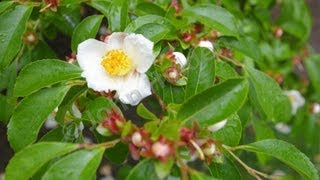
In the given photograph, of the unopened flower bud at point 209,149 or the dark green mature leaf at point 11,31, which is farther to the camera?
the dark green mature leaf at point 11,31

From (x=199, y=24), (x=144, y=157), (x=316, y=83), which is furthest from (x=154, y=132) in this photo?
(x=316, y=83)

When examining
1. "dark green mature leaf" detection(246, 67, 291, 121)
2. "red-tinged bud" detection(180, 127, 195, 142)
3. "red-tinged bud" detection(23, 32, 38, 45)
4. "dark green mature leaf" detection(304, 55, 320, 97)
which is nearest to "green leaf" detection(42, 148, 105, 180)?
"red-tinged bud" detection(180, 127, 195, 142)

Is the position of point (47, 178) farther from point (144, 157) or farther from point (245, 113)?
point (245, 113)

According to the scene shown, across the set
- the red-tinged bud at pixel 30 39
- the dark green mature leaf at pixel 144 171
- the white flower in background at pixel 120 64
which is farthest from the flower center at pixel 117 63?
the red-tinged bud at pixel 30 39

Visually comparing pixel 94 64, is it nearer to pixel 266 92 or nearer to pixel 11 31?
pixel 11 31

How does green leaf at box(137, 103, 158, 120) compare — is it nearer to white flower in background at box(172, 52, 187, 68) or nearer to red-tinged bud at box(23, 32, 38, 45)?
white flower in background at box(172, 52, 187, 68)

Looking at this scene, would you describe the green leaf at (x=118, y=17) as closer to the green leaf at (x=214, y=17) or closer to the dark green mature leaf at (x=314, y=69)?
the green leaf at (x=214, y=17)

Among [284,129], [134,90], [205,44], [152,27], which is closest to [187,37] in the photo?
[205,44]

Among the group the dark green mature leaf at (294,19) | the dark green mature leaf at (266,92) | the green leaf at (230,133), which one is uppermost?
the green leaf at (230,133)
